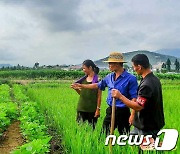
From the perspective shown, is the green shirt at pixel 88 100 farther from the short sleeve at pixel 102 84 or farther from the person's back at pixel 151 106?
the person's back at pixel 151 106

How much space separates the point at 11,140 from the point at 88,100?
2394 millimetres

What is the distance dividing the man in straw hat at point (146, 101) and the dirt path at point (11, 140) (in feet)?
10.4

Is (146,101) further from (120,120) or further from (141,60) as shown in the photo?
(120,120)

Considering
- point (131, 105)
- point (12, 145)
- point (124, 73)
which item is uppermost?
point (124, 73)

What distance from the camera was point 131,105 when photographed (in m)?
3.77

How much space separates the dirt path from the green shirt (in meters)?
1.62

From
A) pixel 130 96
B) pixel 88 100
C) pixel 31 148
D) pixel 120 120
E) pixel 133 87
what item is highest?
pixel 133 87

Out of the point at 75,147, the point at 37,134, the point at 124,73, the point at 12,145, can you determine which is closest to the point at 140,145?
the point at 75,147

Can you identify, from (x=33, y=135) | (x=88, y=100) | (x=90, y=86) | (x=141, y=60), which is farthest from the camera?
(x=33, y=135)

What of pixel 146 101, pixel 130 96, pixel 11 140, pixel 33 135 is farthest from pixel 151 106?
pixel 11 140

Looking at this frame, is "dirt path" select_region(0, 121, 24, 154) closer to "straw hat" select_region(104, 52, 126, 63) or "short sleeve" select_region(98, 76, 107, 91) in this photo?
"short sleeve" select_region(98, 76, 107, 91)

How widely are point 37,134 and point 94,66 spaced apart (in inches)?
60.0

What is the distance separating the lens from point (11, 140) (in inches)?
287

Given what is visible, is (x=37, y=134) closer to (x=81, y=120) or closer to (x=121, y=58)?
(x=81, y=120)
